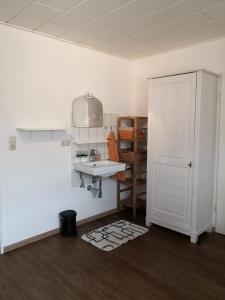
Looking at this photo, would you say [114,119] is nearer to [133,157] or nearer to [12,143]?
[133,157]

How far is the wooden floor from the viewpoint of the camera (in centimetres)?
217

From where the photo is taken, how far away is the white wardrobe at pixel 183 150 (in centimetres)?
296

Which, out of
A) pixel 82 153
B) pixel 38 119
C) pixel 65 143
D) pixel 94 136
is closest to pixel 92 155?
pixel 82 153

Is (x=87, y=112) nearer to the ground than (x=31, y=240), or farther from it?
farther from it

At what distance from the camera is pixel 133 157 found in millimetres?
3803

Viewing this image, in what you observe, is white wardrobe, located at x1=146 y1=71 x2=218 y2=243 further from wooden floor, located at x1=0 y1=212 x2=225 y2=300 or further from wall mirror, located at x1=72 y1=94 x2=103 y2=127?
wall mirror, located at x1=72 y1=94 x2=103 y2=127

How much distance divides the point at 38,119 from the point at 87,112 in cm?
75

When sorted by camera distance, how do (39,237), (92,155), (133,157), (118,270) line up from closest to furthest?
(118,270) < (39,237) < (92,155) < (133,157)

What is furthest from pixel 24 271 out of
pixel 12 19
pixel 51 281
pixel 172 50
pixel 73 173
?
pixel 172 50

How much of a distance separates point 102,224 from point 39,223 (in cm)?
93

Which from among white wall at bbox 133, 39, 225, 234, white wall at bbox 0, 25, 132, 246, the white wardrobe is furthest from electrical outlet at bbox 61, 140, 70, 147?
white wall at bbox 133, 39, 225, 234

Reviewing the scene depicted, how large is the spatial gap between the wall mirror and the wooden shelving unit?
1.47 ft

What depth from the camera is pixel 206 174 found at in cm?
315

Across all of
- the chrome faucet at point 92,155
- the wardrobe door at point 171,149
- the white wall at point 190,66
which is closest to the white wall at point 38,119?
the chrome faucet at point 92,155
